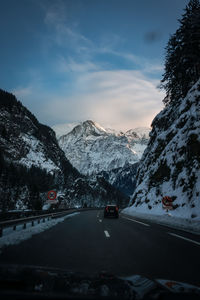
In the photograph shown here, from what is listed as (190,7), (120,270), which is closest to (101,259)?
(120,270)

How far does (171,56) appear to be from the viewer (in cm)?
2989

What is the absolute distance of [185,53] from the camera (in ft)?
92.4

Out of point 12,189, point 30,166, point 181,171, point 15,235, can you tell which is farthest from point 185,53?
point 30,166

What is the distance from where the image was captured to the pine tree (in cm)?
2741

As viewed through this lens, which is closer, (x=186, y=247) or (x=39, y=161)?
(x=186, y=247)

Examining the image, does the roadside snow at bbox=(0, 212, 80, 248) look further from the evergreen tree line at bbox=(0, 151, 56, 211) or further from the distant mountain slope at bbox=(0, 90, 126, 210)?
the distant mountain slope at bbox=(0, 90, 126, 210)

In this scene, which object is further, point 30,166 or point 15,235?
point 30,166

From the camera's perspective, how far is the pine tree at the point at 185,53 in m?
27.4

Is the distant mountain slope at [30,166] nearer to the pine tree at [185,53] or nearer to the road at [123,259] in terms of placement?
the pine tree at [185,53]

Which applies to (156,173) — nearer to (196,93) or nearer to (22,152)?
(196,93)

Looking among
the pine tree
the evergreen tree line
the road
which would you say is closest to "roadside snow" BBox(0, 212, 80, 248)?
the road

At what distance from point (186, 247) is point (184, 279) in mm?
3668

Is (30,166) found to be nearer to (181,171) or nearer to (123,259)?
(181,171)

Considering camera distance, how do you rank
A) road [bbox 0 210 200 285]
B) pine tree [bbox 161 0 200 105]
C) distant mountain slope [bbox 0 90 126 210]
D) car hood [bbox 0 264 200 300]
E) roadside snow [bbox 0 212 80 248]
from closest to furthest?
car hood [bbox 0 264 200 300] → road [bbox 0 210 200 285] → roadside snow [bbox 0 212 80 248] → pine tree [bbox 161 0 200 105] → distant mountain slope [bbox 0 90 126 210]
